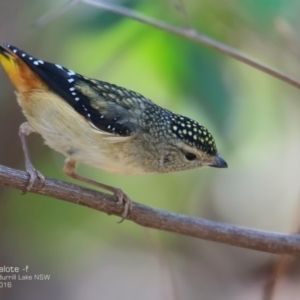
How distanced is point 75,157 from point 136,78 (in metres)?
0.96

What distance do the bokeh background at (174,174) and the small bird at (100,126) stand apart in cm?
38

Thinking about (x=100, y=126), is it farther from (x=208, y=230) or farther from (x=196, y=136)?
(x=208, y=230)

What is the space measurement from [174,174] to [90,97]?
141 centimetres

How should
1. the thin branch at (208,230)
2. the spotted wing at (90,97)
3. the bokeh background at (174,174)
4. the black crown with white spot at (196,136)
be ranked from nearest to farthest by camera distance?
the thin branch at (208,230) → the spotted wing at (90,97) → the black crown with white spot at (196,136) → the bokeh background at (174,174)

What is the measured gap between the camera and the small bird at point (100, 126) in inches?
102

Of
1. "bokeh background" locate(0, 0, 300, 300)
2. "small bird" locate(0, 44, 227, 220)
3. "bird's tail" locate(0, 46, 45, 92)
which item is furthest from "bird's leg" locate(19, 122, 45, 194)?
"bokeh background" locate(0, 0, 300, 300)

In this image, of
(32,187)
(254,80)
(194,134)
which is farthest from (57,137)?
(254,80)

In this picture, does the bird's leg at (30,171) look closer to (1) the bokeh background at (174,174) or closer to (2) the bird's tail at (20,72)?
(2) the bird's tail at (20,72)

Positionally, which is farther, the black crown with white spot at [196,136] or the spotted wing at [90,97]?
the black crown with white spot at [196,136]

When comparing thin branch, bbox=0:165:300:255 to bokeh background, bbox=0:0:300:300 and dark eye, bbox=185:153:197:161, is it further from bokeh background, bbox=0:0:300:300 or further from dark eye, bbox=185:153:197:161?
bokeh background, bbox=0:0:300:300

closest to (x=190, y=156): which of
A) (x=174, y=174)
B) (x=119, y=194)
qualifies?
(x=119, y=194)

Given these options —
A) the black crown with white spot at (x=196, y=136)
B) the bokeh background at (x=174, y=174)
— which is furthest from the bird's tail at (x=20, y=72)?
the black crown with white spot at (x=196, y=136)

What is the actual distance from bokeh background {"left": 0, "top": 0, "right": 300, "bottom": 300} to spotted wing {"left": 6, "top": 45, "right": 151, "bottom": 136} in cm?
43

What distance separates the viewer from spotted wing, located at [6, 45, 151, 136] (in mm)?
2607
